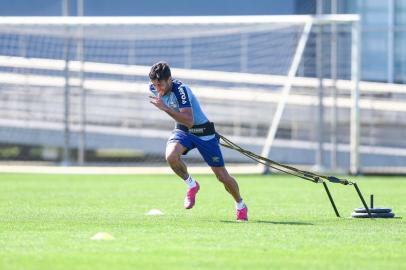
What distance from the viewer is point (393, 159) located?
94.3 ft

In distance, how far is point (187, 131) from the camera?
528 inches

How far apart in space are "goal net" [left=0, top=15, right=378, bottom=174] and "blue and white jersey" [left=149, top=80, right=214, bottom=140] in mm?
13753

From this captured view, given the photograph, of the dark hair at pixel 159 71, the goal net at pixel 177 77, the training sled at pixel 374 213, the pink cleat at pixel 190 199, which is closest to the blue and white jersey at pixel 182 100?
the dark hair at pixel 159 71

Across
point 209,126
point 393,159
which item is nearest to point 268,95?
point 393,159

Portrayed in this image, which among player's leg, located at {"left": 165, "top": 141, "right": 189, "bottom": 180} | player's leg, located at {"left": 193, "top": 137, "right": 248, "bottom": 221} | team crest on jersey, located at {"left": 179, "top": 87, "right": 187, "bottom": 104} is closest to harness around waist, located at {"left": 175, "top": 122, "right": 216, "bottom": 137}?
player's leg, located at {"left": 193, "top": 137, "right": 248, "bottom": 221}

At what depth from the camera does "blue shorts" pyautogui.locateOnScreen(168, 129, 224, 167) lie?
1317 cm

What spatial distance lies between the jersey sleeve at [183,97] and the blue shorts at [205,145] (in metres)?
0.43

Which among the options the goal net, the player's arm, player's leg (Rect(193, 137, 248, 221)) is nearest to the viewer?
the player's arm

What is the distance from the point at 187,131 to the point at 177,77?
1452cm

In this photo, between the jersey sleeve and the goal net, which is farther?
the goal net

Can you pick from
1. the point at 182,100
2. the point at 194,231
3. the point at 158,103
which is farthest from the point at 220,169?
the point at 194,231

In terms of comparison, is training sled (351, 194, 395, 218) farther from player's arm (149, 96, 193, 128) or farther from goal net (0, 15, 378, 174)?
goal net (0, 15, 378, 174)

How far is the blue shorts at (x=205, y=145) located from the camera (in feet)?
43.2

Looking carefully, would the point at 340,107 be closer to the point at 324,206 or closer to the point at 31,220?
the point at 324,206
